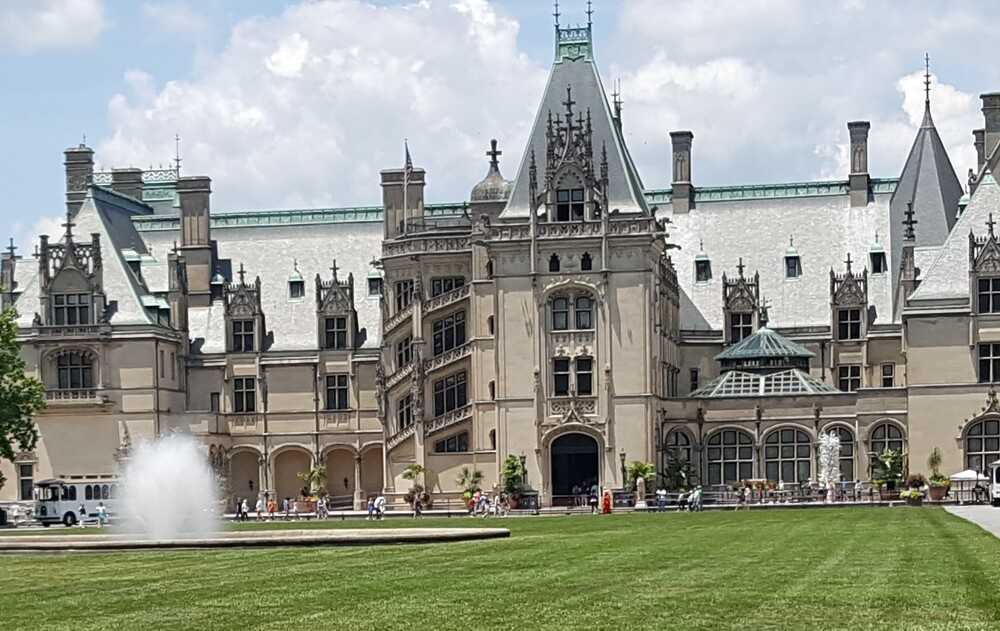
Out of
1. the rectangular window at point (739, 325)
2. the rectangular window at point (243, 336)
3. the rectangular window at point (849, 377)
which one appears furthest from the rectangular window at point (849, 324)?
the rectangular window at point (243, 336)

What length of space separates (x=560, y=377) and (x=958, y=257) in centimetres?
1910

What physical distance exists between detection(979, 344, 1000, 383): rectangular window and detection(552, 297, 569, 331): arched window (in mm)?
18859

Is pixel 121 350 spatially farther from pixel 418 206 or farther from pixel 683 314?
pixel 683 314

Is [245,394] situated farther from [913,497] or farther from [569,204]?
[913,497]

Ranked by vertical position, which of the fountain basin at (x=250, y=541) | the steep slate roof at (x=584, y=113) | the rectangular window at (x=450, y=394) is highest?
the steep slate roof at (x=584, y=113)

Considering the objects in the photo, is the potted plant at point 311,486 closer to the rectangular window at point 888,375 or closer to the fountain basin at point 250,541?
the rectangular window at point 888,375

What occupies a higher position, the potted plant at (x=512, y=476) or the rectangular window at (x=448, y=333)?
the rectangular window at (x=448, y=333)

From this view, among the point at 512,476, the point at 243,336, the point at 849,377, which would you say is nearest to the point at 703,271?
the point at 849,377

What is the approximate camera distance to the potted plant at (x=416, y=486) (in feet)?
Answer: 322

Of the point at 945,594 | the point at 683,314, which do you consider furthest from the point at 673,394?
the point at 945,594

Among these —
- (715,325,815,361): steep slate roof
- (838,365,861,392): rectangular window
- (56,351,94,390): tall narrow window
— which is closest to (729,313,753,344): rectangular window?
(715,325,815,361): steep slate roof

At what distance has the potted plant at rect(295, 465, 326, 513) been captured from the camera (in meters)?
103

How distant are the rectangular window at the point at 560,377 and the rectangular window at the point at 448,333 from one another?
19.2 feet

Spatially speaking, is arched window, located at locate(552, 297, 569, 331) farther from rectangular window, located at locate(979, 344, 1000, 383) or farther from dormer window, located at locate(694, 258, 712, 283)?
rectangular window, located at locate(979, 344, 1000, 383)
